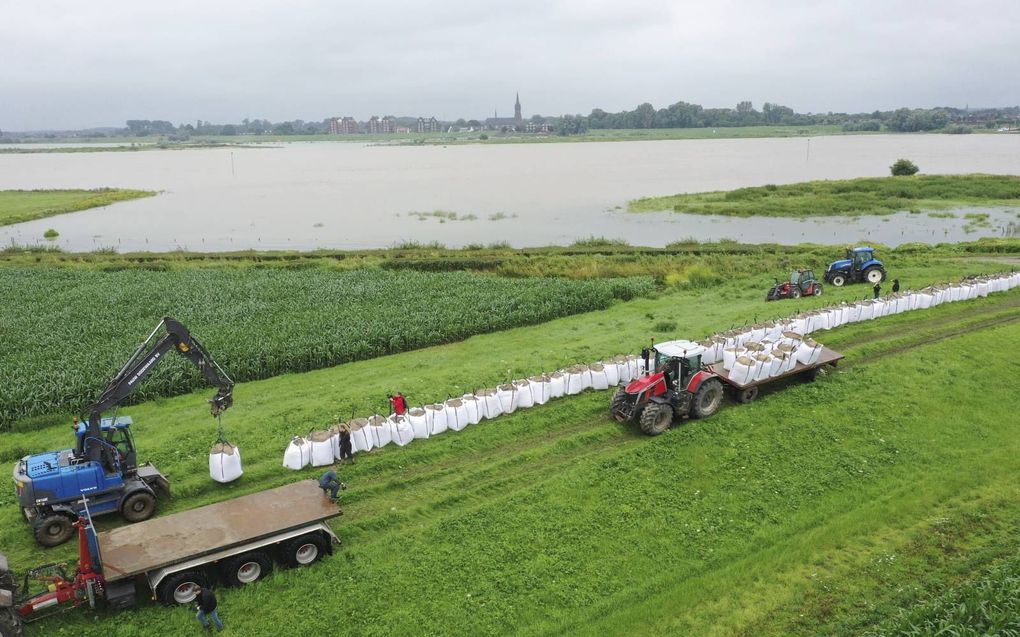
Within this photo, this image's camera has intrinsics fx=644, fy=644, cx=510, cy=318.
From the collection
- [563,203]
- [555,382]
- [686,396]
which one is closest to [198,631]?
[555,382]

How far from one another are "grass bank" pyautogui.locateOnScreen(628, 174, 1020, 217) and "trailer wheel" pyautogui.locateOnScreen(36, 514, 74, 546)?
6422cm

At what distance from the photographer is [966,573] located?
11125 millimetres

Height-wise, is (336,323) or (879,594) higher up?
(336,323)

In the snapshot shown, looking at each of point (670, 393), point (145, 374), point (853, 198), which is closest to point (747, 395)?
point (670, 393)

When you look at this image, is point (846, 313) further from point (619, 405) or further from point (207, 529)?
point (207, 529)

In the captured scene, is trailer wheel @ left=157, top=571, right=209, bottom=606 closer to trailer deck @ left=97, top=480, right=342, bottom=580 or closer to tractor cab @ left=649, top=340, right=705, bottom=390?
trailer deck @ left=97, top=480, right=342, bottom=580

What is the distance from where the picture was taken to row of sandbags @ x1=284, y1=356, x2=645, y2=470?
15266 mm

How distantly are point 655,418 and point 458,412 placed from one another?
498 cm

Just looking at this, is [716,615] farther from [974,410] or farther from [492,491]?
[974,410]

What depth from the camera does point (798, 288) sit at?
91.6 feet

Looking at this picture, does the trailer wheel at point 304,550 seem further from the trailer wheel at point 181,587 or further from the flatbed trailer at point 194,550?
the trailer wheel at point 181,587

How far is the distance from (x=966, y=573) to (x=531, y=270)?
98.2ft

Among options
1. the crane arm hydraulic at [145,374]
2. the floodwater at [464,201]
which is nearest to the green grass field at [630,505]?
Result: the crane arm hydraulic at [145,374]

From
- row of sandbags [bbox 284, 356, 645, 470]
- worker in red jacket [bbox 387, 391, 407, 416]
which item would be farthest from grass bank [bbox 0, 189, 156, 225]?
worker in red jacket [bbox 387, 391, 407, 416]
